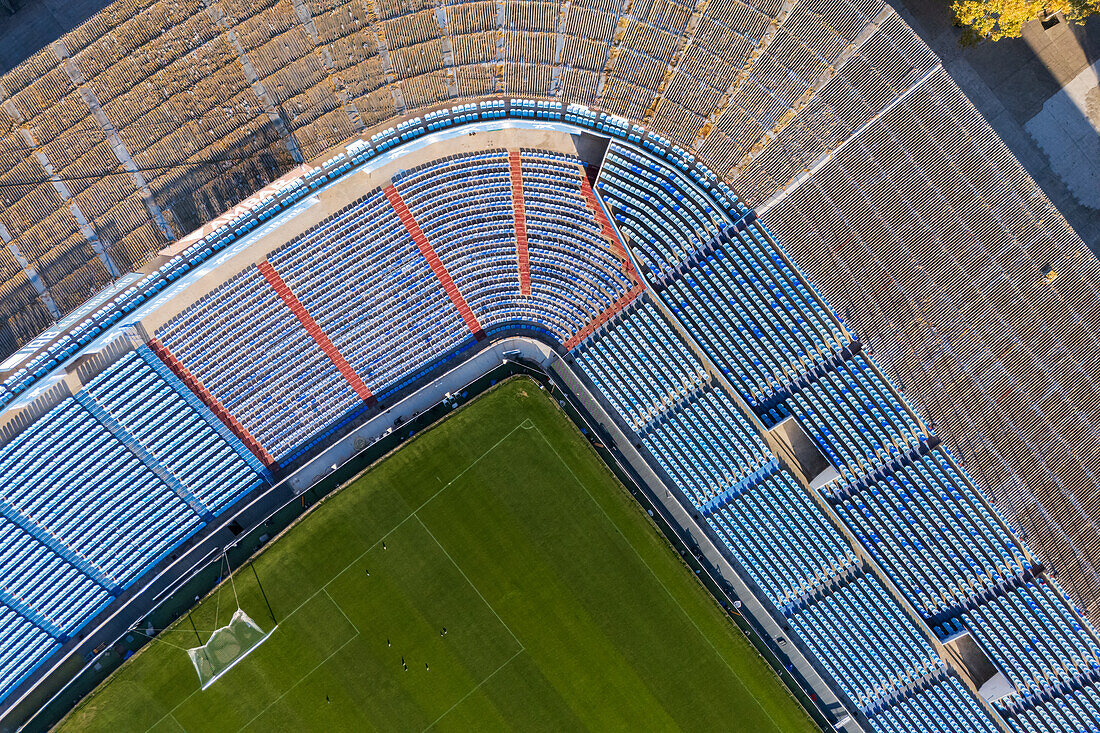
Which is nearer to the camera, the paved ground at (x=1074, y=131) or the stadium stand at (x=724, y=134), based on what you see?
the stadium stand at (x=724, y=134)

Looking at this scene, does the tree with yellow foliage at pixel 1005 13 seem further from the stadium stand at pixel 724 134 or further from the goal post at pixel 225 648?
the goal post at pixel 225 648

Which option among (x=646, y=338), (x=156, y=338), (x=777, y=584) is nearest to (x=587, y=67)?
(x=646, y=338)

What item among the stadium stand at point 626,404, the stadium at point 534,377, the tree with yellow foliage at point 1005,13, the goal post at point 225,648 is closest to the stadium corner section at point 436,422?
the stadium at point 534,377

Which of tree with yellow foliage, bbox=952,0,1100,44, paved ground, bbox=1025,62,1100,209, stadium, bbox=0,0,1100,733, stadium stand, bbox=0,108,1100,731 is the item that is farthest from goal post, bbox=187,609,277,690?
paved ground, bbox=1025,62,1100,209

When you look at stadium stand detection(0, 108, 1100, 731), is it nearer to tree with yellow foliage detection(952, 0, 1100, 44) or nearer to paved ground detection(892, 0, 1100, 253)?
paved ground detection(892, 0, 1100, 253)

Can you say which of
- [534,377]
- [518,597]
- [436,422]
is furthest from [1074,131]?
[518,597]
